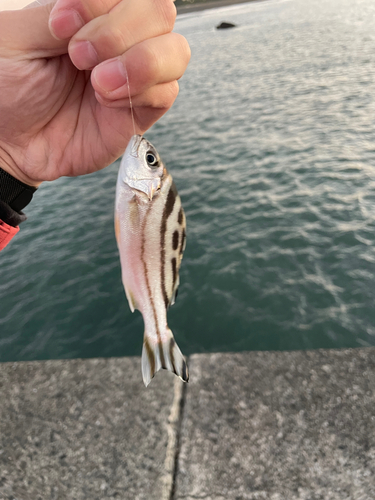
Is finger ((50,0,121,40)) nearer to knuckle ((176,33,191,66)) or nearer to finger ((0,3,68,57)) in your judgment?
finger ((0,3,68,57))

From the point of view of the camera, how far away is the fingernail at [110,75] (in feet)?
6.23

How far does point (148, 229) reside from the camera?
1.78m

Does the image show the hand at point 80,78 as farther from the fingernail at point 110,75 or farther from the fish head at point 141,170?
the fish head at point 141,170

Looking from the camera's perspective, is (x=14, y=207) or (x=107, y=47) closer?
(x=107, y=47)

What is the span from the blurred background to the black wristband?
418 cm

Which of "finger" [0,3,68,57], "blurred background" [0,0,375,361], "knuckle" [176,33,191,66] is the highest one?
"finger" [0,3,68,57]

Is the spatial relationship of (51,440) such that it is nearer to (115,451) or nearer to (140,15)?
Answer: (115,451)

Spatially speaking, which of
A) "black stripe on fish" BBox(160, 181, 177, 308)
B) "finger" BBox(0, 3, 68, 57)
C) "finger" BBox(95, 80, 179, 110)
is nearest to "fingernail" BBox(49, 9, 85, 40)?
"finger" BBox(0, 3, 68, 57)

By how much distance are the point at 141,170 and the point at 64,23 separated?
90 cm

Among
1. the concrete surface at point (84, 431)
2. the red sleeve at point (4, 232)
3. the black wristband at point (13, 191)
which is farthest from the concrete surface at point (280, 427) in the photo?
the black wristband at point (13, 191)

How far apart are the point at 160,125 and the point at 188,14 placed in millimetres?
109816

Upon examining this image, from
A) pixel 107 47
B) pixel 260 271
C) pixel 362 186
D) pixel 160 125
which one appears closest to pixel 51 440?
pixel 107 47

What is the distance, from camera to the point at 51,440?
3.15 m

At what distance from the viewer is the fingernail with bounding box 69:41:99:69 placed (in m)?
1.89
